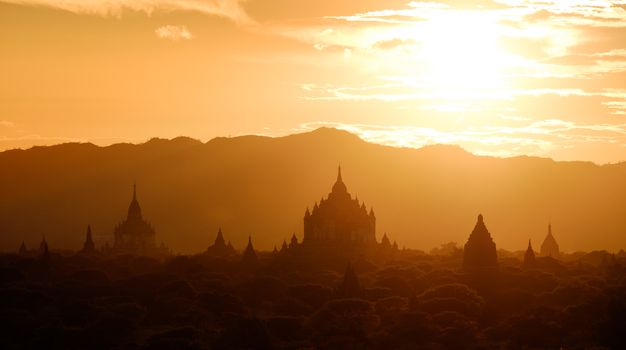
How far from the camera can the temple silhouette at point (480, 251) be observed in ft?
369

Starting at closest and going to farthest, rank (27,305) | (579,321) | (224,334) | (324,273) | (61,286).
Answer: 1. (224,334)
2. (579,321)
3. (27,305)
4. (61,286)
5. (324,273)

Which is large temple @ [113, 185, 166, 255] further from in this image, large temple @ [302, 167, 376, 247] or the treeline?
large temple @ [302, 167, 376, 247]

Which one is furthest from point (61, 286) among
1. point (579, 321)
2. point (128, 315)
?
point (579, 321)

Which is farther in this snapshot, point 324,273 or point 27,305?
point 324,273

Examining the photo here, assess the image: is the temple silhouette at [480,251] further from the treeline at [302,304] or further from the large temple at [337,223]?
the large temple at [337,223]

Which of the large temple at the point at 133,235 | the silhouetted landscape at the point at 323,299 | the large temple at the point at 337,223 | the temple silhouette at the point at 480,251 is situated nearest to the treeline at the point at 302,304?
the silhouetted landscape at the point at 323,299

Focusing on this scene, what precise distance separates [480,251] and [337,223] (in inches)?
847

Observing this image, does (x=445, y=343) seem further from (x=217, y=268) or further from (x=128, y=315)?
(x=217, y=268)

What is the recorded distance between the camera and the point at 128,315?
3482 inches

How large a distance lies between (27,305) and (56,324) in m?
12.4

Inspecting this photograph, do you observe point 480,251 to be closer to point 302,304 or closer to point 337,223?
point 337,223

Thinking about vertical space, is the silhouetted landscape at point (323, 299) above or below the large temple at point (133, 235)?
below

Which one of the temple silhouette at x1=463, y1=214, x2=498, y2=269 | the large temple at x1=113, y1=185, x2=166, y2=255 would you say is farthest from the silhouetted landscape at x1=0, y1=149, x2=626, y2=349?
the large temple at x1=113, y1=185, x2=166, y2=255

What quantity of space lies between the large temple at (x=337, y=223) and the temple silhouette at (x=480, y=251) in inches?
769
